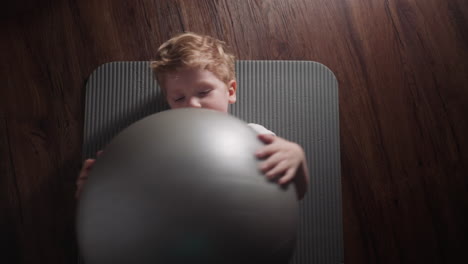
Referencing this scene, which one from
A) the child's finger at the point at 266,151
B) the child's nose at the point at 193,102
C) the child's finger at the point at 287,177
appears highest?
the child's nose at the point at 193,102

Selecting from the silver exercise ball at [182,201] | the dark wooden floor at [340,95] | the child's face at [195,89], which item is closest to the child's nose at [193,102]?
the child's face at [195,89]

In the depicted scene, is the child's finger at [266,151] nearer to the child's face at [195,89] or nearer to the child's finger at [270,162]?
the child's finger at [270,162]

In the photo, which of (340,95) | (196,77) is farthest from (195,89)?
(340,95)

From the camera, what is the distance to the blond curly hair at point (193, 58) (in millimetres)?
686

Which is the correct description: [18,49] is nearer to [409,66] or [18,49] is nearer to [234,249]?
[234,249]

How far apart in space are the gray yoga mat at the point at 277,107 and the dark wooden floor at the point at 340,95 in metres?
0.08

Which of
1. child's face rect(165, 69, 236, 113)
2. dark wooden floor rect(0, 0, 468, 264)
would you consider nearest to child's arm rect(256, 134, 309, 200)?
child's face rect(165, 69, 236, 113)

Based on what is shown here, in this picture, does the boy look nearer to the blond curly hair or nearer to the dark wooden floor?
the blond curly hair

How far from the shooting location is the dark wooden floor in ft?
2.93

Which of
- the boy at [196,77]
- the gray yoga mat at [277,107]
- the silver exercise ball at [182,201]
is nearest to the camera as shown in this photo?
the silver exercise ball at [182,201]

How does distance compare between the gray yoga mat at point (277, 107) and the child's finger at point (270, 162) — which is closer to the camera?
the child's finger at point (270, 162)

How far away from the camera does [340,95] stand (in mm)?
952

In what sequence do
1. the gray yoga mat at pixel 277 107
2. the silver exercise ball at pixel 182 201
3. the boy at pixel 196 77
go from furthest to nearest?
the gray yoga mat at pixel 277 107 < the boy at pixel 196 77 < the silver exercise ball at pixel 182 201

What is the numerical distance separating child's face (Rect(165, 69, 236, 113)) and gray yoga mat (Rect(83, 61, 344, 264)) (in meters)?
Answer: 0.18
